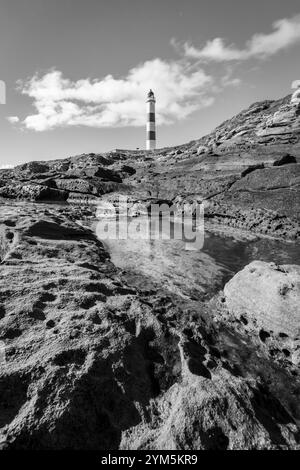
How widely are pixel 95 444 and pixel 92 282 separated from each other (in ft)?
15.1

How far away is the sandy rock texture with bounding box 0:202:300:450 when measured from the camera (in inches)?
182

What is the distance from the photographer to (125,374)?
5594mm

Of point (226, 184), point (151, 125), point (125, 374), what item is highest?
point (151, 125)

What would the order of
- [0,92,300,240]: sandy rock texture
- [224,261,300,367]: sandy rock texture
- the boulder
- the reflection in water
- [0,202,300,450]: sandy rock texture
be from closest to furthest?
[0,202,300,450]: sandy rock texture < [224,261,300,367]: sandy rock texture < the boulder < the reflection in water < [0,92,300,240]: sandy rock texture

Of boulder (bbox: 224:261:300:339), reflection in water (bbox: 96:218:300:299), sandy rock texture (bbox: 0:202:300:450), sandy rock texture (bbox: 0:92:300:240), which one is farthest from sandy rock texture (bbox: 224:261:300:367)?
sandy rock texture (bbox: 0:92:300:240)

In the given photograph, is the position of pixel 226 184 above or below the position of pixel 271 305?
above

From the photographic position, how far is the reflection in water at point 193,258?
11.4 m

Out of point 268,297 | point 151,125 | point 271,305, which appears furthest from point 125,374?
point 151,125

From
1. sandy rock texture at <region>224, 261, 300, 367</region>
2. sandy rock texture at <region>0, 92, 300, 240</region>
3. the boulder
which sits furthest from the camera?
sandy rock texture at <region>0, 92, 300, 240</region>

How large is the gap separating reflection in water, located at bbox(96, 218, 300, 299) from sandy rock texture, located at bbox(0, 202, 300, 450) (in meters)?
2.29

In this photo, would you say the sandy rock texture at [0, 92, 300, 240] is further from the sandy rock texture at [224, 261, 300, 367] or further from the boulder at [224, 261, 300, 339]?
the sandy rock texture at [224, 261, 300, 367]

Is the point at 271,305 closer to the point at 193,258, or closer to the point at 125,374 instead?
the point at 125,374

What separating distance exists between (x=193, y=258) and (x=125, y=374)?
29.6ft

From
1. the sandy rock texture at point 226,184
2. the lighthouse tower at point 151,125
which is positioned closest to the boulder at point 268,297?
the sandy rock texture at point 226,184
